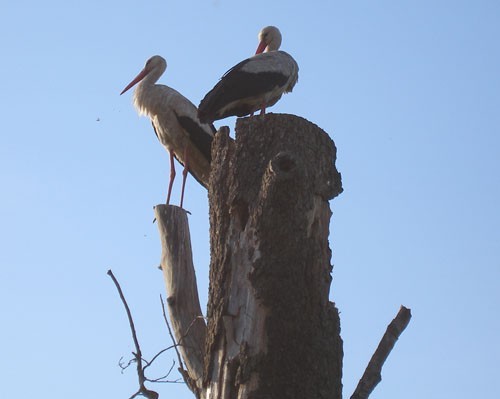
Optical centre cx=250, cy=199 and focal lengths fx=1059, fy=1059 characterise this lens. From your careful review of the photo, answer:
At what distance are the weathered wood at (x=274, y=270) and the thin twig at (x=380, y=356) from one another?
0.39ft

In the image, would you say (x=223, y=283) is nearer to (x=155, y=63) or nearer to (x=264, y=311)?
(x=264, y=311)

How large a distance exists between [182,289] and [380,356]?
4.00 ft

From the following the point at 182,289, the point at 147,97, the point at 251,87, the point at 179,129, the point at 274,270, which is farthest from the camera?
the point at 147,97

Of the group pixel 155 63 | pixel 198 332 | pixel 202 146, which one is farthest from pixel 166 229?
pixel 155 63

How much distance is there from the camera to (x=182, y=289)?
5117 millimetres

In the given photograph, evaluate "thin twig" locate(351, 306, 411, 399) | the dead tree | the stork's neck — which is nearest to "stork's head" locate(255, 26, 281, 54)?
the stork's neck

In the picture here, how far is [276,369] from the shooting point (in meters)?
4.05

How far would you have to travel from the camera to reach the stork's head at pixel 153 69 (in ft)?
36.6

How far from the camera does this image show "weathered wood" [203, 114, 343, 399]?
4.06 m

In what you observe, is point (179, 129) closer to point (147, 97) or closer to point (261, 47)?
point (147, 97)

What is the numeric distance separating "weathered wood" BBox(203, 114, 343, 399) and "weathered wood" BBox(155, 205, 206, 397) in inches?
17.0

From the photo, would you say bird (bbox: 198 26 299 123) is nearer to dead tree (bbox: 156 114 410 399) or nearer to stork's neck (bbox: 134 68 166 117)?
stork's neck (bbox: 134 68 166 117)

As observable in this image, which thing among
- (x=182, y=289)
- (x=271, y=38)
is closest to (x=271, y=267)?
(x=182, y=289)

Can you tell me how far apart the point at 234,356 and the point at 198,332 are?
74cm
